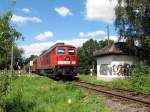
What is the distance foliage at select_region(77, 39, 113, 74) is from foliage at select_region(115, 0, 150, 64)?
3766cm

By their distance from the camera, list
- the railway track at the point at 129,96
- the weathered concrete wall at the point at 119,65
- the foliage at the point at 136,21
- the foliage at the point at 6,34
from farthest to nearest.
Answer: the weathered concrete wall at the point at 119,65, the foliage at the point at 136,21, the railway track at the point at 129,96, the foliage at the point at 6,34

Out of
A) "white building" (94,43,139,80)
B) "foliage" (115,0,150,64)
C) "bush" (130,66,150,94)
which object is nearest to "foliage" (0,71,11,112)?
"bush" (130,66,150,94)

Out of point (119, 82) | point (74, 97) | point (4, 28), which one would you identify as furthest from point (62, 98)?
point (119, 82)

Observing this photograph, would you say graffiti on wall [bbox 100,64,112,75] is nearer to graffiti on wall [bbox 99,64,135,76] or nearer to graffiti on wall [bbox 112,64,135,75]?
graffiti on wall [bbox 99,64,135,76]

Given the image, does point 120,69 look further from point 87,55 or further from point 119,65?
point 87,55

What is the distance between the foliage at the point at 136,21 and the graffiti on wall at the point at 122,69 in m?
1.63

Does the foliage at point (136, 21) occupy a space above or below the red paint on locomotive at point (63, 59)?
above

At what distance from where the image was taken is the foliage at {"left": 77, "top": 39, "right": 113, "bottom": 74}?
85.3m

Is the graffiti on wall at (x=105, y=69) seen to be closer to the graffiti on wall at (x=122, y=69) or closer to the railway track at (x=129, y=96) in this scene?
the graffiti on wall at (x=122, y=69)

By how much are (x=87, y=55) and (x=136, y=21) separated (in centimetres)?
5952

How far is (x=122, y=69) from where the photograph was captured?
3850 centimetres

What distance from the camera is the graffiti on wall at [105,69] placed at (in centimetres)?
3992

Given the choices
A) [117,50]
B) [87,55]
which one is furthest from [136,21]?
[87,55]

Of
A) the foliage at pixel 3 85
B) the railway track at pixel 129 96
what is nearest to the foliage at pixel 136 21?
Result: the railway track at pixel 129 96
